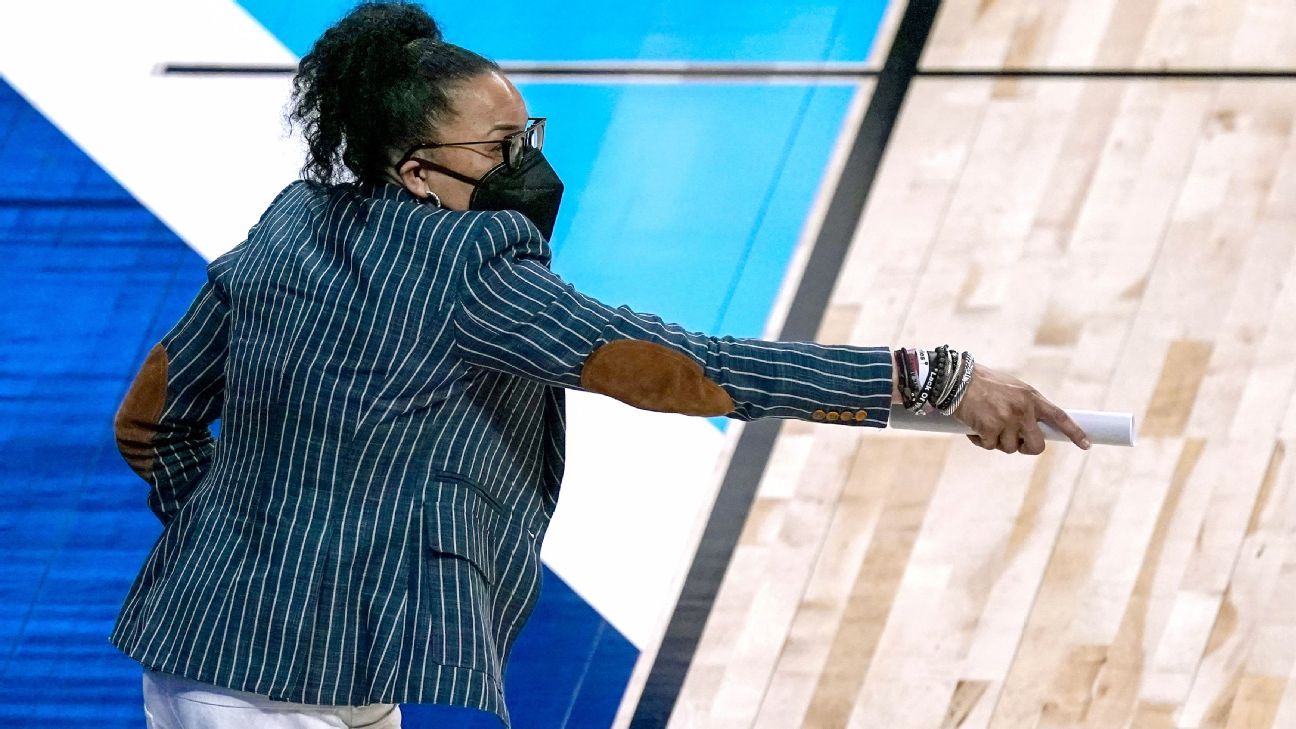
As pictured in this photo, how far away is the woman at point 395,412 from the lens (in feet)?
4.52

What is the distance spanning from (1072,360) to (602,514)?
744 mm

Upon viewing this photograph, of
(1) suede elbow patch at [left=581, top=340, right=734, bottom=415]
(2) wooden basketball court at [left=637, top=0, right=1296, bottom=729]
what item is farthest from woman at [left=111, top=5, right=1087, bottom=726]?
(2) wooden basketball court at [left=637, top=0, right=1296, bottom=729]

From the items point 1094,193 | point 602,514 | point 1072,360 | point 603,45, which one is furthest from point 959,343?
point 603,45

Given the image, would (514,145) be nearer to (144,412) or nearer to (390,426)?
(390,426)

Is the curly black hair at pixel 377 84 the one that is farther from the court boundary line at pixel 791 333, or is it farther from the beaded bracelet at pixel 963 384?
the court boundary line at pixel 791 333

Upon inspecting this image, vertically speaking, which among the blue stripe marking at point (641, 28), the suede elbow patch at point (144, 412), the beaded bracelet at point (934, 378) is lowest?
the suede elbow patch at point (144, 412)

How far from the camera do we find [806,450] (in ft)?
8.48

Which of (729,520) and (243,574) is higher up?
(729,520)

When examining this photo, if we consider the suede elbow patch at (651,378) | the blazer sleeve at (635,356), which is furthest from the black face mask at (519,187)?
the suede elbow patch at (651,378)

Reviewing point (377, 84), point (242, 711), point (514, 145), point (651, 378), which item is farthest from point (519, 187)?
point (242, 711)

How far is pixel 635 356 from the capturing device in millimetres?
1368

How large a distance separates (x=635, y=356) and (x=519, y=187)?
Result: 249 mm

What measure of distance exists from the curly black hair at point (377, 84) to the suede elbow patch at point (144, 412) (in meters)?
0.24

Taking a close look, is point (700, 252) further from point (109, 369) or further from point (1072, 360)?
point (109, 369)
